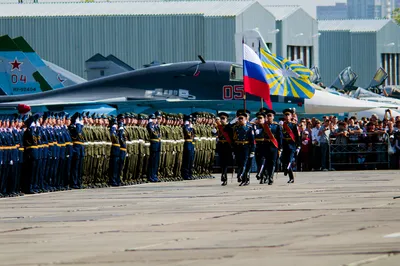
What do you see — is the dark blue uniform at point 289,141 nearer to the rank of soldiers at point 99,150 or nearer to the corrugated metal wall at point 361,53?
the rank of soldiers at point 99,150

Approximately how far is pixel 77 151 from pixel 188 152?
481cm

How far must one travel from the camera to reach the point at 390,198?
19.1 meters

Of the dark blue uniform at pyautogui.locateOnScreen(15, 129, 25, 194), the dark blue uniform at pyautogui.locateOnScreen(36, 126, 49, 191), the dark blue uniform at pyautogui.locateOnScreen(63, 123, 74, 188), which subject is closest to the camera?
the dark blue uniform at pyautogui.locateOnScreen(15, 129, 25, 194)

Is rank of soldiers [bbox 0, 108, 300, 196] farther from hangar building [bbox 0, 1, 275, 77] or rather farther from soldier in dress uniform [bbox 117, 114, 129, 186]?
hangar building [bbox 0, 1, 275, 77]

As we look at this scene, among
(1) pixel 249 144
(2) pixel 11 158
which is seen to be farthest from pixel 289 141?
(2) pixel 11 158

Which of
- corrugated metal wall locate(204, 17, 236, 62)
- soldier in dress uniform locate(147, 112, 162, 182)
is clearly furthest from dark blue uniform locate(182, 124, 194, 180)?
corrugated metal wall locate(204, 17, 236, 62)

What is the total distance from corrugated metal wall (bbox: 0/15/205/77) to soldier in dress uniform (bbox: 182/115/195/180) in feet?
143

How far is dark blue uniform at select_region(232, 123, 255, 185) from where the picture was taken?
25812 mm

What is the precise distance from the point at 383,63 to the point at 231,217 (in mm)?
91940

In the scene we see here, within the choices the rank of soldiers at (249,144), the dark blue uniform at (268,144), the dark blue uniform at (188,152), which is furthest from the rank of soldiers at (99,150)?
the dark blue uniform at (268,144)

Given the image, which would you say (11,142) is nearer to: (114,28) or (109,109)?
(109,109)

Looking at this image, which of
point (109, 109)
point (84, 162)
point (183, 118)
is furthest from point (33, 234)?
point (109, 109)

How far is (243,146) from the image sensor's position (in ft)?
84.9

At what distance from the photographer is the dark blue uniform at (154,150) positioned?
28.4 m
